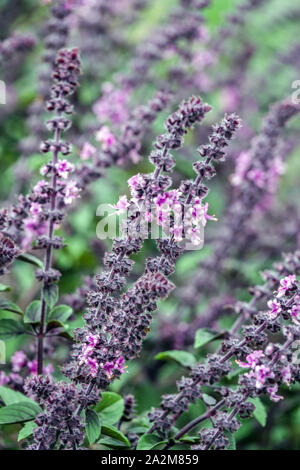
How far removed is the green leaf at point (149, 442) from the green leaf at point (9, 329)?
66 cm

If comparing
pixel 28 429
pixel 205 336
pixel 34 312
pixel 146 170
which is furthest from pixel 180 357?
pixel 146 170

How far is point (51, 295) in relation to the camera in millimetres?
2203

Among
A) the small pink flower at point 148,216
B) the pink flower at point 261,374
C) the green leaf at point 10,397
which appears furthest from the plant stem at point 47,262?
the pink flower at point 261,374

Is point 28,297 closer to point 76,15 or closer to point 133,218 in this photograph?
point 133,218

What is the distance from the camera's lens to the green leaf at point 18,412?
1.91 meters

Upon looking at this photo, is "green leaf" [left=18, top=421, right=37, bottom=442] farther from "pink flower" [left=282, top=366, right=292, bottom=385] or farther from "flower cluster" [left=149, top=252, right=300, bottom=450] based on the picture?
"pink flower" [left=282, top=366, right=292, bottom=385]

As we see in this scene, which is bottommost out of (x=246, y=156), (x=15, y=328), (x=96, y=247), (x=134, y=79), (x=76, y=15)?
(x=15, y=328)

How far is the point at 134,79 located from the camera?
3959mm

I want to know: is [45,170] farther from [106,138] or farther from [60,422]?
[60,422]

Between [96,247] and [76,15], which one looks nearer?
[96,247]

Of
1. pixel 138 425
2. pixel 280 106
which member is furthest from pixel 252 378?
pixel 280 106

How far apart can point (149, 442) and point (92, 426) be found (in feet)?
0.89

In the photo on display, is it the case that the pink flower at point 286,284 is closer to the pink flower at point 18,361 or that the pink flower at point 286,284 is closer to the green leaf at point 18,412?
the green leaf at point 18,412

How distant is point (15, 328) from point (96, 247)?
1.68 metres
